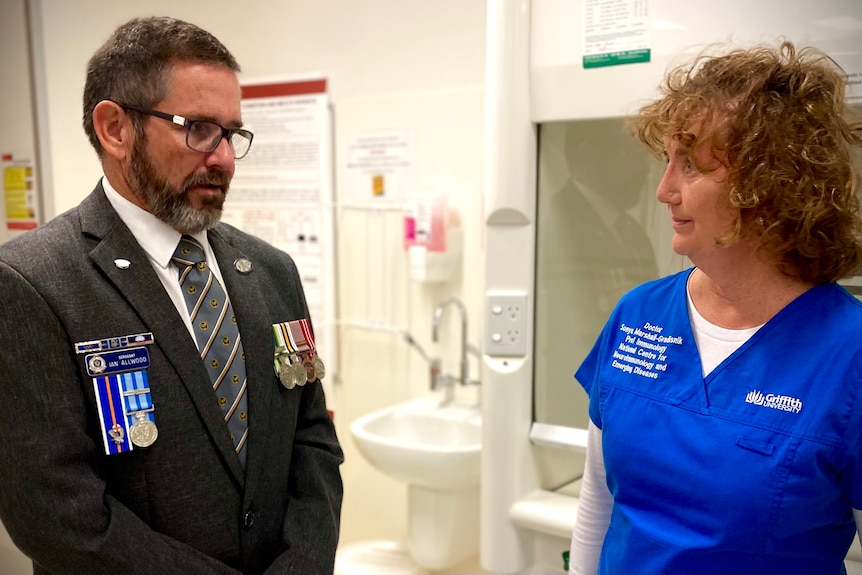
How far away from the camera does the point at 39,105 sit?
7.93 ft

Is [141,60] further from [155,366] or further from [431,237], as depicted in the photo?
[431,237]

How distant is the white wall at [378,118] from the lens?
2492 millimetres

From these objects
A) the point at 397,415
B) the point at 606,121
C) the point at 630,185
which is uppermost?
the point at 606,121

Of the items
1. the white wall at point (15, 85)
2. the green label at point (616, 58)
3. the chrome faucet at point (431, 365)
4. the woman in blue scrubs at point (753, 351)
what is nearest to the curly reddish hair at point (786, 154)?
the woman in blue scrubs at point (753, 351)

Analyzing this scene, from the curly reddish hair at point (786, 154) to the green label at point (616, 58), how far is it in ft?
1.46

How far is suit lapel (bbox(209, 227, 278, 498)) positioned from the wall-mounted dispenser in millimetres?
1180

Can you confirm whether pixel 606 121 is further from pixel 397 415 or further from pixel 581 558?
pixel 397 415

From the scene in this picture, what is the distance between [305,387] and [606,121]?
937 millimetres

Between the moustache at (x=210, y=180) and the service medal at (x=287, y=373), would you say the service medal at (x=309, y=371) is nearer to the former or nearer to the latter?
the service medal at (x=287, y=373)

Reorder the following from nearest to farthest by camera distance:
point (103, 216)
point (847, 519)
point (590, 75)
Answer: point (847, 519), point (103, 216), point (590, 75)

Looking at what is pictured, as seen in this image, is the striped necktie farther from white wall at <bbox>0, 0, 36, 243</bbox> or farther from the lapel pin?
white wall at <bbox>0, 0, 36, 243</bbox>

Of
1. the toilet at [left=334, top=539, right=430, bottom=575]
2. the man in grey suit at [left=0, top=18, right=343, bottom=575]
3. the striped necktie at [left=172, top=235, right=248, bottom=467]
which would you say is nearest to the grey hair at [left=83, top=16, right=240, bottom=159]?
the man in grey suit at [left=0, top=18, right=343, bottom=575]

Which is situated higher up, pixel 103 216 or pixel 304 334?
pixel 103 216

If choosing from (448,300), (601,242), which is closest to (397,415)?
(448,300)
